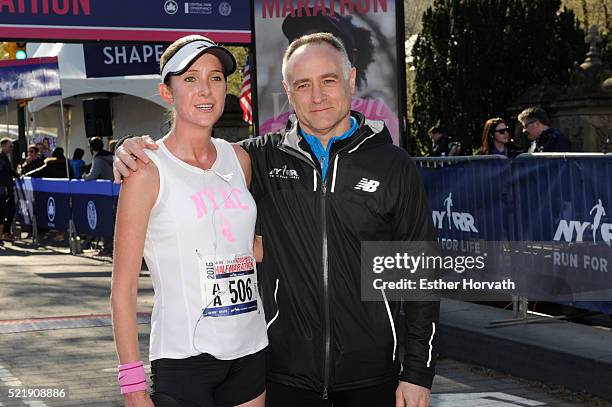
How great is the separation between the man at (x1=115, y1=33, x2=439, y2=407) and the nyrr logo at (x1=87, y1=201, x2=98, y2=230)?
1486cm

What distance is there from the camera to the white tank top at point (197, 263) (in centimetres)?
363

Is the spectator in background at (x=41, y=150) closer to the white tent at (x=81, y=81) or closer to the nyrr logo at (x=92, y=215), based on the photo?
the white tent at (x=81, y=81)

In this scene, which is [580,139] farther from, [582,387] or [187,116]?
[187,116]

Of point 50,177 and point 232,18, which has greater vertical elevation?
point 232,18

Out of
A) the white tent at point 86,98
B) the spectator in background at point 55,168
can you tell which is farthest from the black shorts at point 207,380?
the white tent at point 86,98

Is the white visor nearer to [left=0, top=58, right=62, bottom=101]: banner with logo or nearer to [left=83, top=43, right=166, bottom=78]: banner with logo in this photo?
[left=83, top=43, right=166, bottom=78]: banner with logo

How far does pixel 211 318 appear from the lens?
146 inches

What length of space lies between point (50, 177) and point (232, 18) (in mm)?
7991

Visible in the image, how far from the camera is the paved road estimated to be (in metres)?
7.74


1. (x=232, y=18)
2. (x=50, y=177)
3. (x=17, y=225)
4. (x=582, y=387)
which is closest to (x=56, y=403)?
(x=582, y=387)

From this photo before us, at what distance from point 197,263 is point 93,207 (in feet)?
49.8

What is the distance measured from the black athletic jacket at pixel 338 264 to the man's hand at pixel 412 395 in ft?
0.09

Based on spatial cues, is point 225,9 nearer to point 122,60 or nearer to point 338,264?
point 122,60

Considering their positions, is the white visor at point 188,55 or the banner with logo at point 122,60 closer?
the white visor at point 188,55
